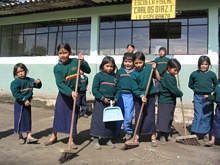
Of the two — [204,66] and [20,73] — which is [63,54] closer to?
[20,73]

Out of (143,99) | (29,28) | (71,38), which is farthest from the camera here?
(29,28)

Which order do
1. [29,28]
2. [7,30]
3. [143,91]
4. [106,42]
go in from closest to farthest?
1. [143,91]
2. [106,42]
3. [29,28]
4. [7,30]

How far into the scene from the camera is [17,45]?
12.6 m

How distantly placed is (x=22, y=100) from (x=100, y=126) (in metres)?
1.47

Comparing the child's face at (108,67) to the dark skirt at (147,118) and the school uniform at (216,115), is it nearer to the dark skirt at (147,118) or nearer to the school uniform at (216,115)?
the dark skirt at (147,118)

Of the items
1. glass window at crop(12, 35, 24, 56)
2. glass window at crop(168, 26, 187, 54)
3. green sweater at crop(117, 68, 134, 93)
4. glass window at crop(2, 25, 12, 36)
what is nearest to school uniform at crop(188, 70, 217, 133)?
green sweater at crop(117, 68, 134, 93)

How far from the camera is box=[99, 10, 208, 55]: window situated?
8.85 m

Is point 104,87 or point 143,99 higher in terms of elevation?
point 104,87

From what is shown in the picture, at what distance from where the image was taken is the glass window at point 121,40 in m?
9.92

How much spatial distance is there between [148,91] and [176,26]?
5.04 metres

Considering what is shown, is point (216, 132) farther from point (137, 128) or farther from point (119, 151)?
point (119, 151)

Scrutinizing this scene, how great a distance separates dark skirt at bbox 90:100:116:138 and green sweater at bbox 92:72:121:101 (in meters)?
0.20

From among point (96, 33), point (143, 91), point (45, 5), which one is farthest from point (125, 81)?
point (45, 5)

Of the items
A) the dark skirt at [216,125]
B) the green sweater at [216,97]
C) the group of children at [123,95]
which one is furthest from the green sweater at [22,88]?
the dark skirt at [216,125]
